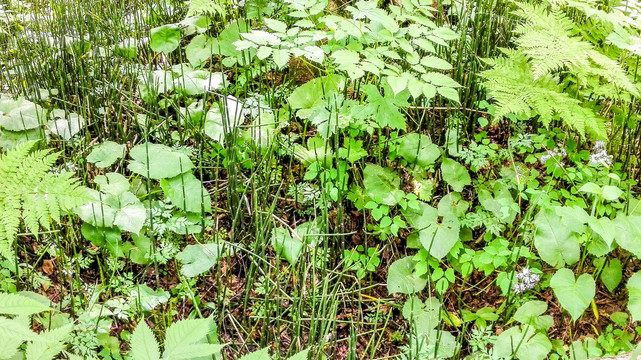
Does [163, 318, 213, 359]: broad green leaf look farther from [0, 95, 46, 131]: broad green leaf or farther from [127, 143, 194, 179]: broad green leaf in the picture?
[0, 95, 46, 131]: broad green leaf

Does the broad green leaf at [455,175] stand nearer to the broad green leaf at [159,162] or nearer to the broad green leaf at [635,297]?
the broad green leaf at [635,297]

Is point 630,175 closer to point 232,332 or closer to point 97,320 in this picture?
point 232,332

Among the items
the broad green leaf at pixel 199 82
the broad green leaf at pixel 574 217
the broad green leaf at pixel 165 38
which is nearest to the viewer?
the broad green leaf at pixel 574 217

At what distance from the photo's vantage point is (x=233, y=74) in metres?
2.51

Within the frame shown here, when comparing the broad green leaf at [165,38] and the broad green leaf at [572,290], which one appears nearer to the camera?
the broad green leaf at [572,290]

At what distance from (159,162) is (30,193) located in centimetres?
53

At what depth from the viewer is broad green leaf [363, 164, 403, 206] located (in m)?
1.90

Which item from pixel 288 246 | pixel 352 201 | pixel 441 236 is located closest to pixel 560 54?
pixel 441 236

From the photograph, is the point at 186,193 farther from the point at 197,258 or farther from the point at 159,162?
the point at 197,258

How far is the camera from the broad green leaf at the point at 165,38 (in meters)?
2.39

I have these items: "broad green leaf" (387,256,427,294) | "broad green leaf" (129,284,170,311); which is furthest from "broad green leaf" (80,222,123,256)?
"broad green leaf" (387,256,427,294)

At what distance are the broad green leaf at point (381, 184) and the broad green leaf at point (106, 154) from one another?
1.04m

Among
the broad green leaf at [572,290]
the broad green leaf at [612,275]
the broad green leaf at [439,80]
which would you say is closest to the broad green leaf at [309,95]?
the broad green leaf at [439,80]

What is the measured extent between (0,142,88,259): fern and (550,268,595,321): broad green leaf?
5.05 feet
